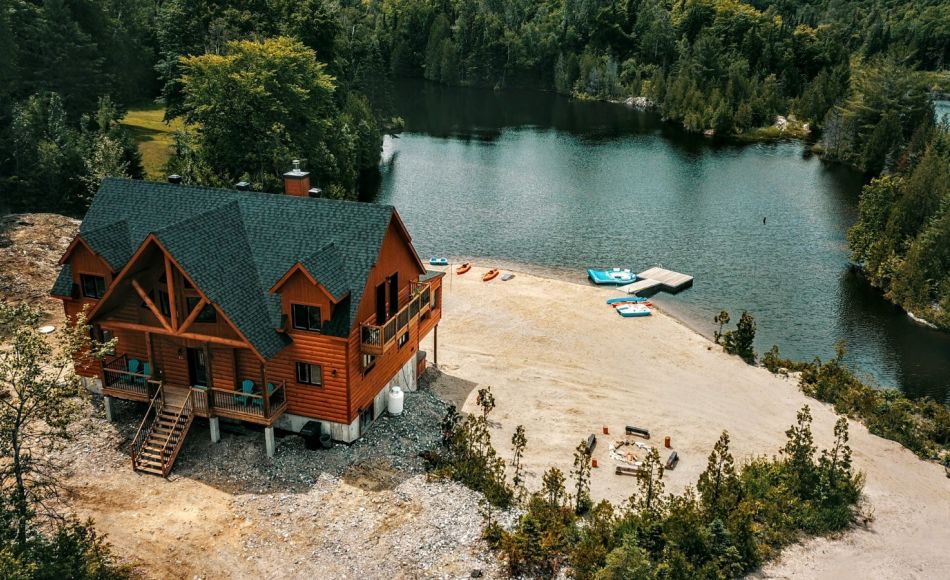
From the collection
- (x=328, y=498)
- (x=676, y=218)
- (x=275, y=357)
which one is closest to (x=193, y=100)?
(x=275, y=357)

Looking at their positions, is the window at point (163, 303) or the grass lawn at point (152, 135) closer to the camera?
the window at point (163, 303)

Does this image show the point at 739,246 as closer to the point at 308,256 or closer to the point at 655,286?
the point at 655,286

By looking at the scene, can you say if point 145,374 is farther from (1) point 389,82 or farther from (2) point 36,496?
(1) point 389,82

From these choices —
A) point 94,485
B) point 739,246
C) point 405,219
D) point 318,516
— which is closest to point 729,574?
point 318,516

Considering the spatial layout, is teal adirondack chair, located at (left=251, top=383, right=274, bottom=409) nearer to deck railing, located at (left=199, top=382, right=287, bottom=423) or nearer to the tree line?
deck railing, located at (left=199, top=382, right=287, bottom=423)

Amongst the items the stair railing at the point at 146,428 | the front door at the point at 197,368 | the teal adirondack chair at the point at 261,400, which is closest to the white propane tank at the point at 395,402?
the teal adirondack chair at the point at 261,400

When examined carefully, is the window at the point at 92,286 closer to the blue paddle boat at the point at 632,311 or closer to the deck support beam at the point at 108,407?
the deck support beam at the point at 108,407

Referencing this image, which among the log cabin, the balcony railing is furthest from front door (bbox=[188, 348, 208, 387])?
the balcony railing
